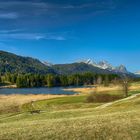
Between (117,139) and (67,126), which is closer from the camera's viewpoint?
(117,139)

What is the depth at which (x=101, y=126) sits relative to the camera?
100 ft

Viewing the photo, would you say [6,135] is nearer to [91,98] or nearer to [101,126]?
[101,126]

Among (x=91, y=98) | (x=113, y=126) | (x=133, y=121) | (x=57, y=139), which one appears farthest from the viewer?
(x=91, y=98)

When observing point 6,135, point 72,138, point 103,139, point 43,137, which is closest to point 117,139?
point 103,139

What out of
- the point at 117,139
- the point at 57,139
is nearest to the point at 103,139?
the point at 117,139

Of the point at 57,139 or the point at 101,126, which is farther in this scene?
the point at 101,126

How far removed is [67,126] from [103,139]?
549cm

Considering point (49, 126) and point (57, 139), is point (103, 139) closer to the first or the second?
point (57, 139)

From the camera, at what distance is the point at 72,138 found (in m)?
27.2

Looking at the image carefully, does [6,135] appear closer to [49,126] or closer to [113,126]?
[49,126]

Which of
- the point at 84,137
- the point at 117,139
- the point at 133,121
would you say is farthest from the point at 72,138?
the point at 133,121

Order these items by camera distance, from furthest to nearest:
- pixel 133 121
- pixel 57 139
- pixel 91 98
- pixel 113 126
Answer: pixel 91 98 < pixel 133 121 < pixel 113 126 < pixel 57 139

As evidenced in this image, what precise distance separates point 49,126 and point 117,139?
7614mm

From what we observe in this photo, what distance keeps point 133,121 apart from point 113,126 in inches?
117
